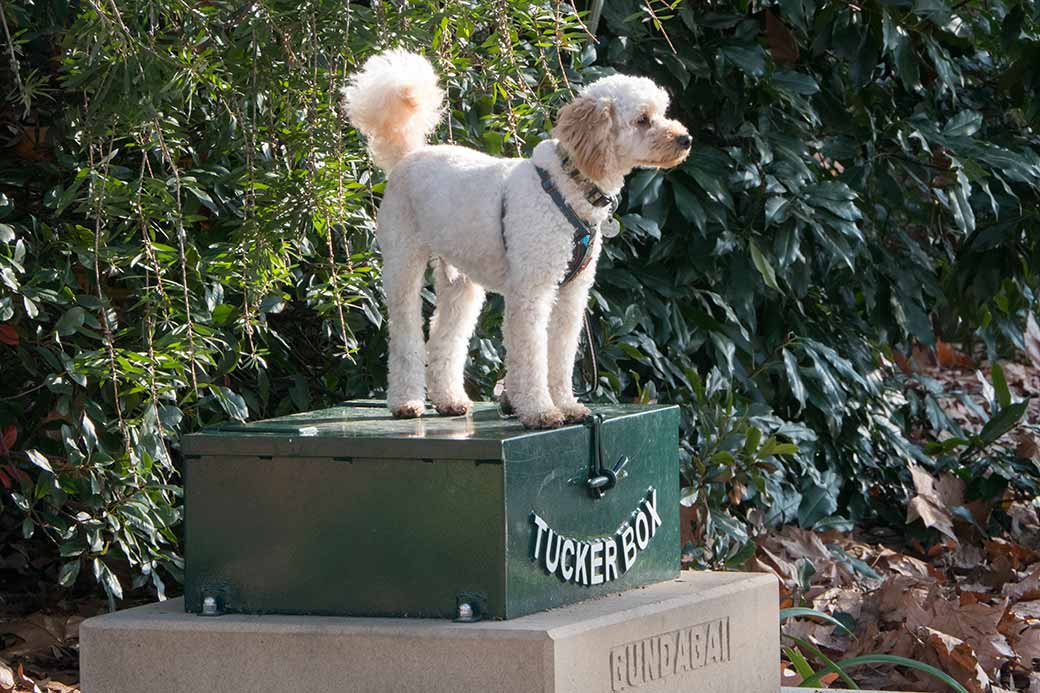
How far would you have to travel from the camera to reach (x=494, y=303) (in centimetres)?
401

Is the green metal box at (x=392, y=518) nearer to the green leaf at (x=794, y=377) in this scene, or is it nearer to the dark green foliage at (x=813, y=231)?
the dark green foliage at (x=813, y=231)

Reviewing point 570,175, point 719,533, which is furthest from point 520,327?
point 719,533

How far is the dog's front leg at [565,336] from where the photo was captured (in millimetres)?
2740

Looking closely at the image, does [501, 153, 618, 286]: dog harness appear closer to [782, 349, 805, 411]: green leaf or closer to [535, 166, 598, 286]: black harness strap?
[535, 166, 598, 286]: black harness strap

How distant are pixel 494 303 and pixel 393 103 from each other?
1.30 m

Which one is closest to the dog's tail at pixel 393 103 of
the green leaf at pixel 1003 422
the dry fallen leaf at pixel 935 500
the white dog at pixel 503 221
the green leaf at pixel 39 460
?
the white dog at pixel 503 221

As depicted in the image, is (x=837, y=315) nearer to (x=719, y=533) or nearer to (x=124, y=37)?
(x=719, y=533)

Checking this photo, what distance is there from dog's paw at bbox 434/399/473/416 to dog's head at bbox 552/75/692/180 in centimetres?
59

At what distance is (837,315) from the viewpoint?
5.29 metres

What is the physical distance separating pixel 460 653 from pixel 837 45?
2.97m

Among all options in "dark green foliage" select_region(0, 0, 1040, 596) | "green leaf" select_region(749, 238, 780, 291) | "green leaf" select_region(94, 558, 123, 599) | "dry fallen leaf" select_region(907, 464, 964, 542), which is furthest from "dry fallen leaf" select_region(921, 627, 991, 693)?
"green leaf" select_region(94, 558, 123, 599)

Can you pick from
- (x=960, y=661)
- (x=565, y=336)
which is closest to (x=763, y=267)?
(x=960, y=661)

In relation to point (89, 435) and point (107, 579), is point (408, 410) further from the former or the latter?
point (107, 579)

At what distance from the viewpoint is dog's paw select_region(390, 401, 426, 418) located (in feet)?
9.18
